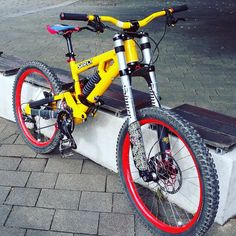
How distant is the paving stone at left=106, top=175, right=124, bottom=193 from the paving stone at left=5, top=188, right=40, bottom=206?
62cm

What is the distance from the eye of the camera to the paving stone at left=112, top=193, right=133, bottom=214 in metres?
3.11

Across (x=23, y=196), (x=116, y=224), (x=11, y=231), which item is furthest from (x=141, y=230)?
(x=23, y=196)

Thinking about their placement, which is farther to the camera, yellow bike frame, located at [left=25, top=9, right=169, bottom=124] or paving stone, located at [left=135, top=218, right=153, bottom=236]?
paving stone, located at [left=135, top=218, right=153, bottom=236]

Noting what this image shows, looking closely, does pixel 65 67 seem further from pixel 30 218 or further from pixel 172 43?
pixel 30 218

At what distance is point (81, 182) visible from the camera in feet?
11.5

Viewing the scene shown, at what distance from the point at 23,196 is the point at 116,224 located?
881 mm

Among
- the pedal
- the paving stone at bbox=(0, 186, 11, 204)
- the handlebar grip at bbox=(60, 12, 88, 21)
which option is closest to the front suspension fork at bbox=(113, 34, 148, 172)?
the handlebar grip at bbox=(60, 12, 88, 21)

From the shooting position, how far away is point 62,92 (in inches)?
142

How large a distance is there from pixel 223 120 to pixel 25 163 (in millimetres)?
1944

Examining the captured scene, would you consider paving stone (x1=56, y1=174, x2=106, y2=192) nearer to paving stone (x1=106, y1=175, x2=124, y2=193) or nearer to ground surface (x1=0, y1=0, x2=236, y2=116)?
paving stone (x1=106, y1=175, x2=124, y2=193)

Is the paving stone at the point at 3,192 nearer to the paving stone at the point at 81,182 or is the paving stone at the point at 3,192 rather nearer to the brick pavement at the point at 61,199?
the brick pavement at the point at 61,199

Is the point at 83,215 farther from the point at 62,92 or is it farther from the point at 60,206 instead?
the point at 62,92

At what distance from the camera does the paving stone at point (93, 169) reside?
3.66 metres

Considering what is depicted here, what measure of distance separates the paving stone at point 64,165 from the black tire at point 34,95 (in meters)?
0.13
